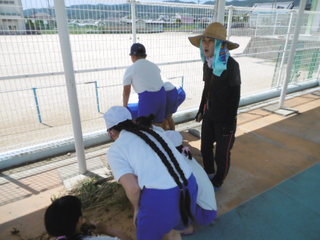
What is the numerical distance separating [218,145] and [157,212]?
1182 millimetres

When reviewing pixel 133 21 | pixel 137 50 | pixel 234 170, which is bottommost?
pixel 234 170

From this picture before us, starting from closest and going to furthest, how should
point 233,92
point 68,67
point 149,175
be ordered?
1. point 149,175
2. point 233,92
3. point 68,67

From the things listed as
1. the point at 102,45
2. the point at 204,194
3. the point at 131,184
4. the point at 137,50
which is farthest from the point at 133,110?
the point at 131,184

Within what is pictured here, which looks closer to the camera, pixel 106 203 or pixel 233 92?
pixel 233 92

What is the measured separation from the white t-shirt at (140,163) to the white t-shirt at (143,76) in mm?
1438

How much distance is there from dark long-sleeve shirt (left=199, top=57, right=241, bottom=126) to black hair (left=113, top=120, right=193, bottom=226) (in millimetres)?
944

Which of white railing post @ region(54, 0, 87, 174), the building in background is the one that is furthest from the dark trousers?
the building in background

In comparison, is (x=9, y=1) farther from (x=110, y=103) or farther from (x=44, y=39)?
(x=110, y=103)

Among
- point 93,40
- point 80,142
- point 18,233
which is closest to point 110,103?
point 93,40

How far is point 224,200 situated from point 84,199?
60.9 inches

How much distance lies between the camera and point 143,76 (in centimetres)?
307

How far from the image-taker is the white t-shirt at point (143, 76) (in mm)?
3059

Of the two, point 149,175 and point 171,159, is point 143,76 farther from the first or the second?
point 149,175

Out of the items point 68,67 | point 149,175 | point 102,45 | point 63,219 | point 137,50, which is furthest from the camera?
point 102,45
